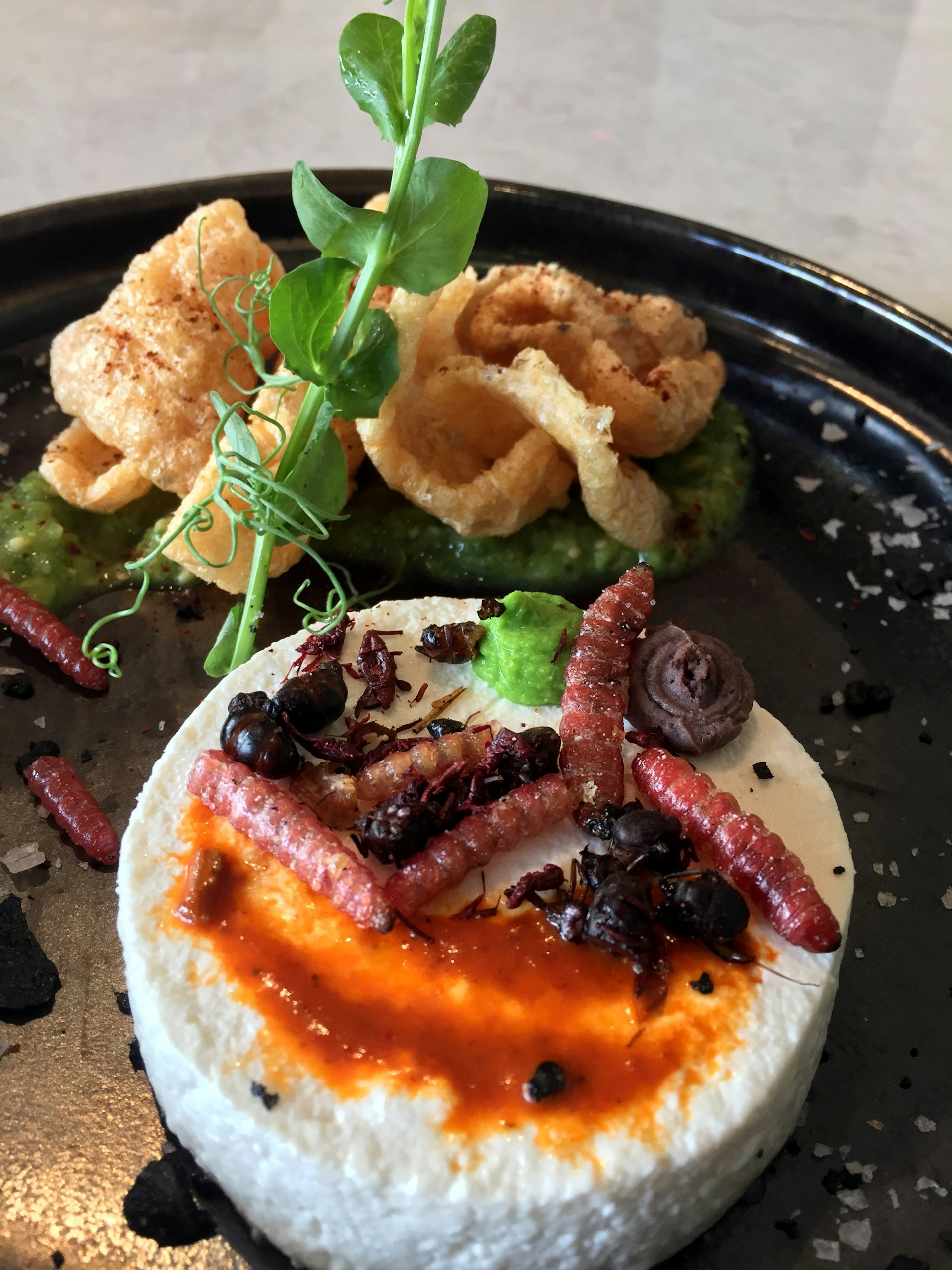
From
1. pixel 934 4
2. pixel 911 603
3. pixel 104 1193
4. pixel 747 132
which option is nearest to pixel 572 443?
pixel 911 603

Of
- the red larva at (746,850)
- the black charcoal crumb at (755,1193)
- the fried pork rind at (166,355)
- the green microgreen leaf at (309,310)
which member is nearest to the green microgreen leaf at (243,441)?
the green microgreen leaf at (309,310)

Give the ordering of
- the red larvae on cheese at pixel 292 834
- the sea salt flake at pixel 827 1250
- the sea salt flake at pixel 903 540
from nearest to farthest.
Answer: the red larvae on cheese at pixel 292 834
the sea salt flake at pixel 827 1250
the sea salt flake at pixel 903 540

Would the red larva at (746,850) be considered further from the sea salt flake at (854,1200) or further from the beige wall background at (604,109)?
the beige wall background at (604,109)

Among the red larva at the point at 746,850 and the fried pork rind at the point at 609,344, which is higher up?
the fried pork rind at the point at 609,344

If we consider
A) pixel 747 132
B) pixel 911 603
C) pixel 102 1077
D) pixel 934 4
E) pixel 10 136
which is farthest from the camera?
pixel 934 4

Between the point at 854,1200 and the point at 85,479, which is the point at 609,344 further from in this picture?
the point at 854,1200

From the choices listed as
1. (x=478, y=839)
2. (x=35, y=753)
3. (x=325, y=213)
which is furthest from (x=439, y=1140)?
(x=325, y=213)

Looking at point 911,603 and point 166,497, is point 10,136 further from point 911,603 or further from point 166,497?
point 911,603
